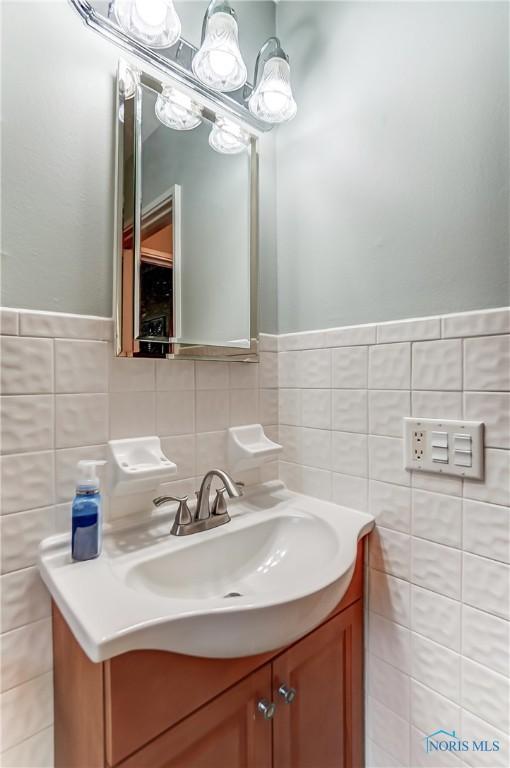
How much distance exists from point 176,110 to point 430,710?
1.58m

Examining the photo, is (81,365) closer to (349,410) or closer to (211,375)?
(211,375)

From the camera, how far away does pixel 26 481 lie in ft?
2.29

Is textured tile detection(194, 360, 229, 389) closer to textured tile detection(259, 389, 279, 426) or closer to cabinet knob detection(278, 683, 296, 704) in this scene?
textured tile detection(259, 389, 279, 426)

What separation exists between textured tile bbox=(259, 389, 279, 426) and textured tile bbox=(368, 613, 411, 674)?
0.59 m

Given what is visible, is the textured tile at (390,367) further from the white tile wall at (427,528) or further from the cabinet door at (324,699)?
the cabinet door at (324,699)

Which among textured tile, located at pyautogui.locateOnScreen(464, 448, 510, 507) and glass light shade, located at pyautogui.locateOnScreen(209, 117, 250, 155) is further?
glass light shade, located at pyautogui.locateOnScreen(209, 117, 250, 155)

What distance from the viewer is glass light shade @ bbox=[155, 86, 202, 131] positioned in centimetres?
91

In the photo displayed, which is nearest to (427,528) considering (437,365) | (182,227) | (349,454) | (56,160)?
(349,454)

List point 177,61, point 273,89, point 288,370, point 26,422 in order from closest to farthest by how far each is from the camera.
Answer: point 26,422
point 177,61
point 273,89
point 288,370

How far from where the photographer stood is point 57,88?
754 millimetres

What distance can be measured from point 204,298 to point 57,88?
0.53m

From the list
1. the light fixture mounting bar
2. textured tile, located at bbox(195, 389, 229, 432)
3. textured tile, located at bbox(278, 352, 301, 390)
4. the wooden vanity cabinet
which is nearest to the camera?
the wooden vanity cabinet

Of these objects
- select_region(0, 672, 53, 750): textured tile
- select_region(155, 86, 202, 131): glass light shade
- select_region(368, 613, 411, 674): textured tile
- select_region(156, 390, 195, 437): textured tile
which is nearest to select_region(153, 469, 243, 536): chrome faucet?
select_region(156, 390, 195, 437): textured tile

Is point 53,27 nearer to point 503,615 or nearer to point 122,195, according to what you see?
point 122,195
